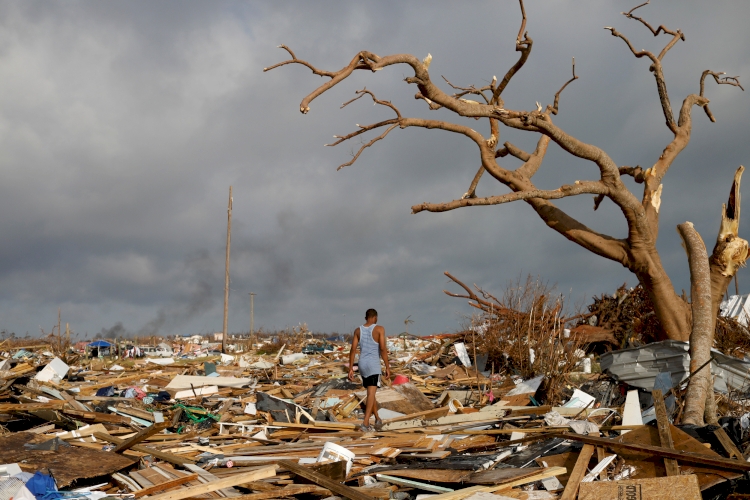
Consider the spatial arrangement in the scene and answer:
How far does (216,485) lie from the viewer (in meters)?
6.11

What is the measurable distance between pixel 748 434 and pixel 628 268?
4204mm

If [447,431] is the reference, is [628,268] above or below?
above

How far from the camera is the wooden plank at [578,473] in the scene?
575 centimetres

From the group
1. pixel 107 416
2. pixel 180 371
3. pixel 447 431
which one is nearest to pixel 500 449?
pixel 447 431

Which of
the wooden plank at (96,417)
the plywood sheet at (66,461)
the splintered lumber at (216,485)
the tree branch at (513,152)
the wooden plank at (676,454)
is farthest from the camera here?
the tree branch at (513,152)

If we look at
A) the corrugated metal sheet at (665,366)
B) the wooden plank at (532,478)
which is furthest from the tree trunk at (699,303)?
the wooden plank at (532,478)

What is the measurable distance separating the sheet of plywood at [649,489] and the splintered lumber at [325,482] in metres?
2.05

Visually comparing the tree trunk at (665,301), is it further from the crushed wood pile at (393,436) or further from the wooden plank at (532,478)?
the wooden plank at (532,478)

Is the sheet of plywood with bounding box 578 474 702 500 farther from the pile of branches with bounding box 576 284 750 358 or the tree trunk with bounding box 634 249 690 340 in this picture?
the pile of branches with bounding box 576 284 750 358

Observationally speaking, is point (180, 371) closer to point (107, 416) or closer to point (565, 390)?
point (107, 416)

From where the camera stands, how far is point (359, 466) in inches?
283

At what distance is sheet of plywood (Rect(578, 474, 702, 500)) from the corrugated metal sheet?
5372 mm

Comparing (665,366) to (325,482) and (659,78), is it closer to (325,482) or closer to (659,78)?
(659,78)

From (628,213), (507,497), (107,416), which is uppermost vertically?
(628,213)
